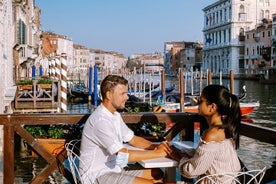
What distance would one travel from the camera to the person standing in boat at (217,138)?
2473 millimetres

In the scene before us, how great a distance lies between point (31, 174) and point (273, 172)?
201 inches

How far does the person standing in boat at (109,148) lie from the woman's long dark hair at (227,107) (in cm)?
42

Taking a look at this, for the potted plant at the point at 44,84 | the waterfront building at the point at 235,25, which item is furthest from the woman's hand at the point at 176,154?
the waterfront building at the point at 235,25

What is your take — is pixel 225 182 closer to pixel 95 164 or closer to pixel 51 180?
pixel 95 164

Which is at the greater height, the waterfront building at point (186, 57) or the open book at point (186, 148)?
the waterfront building at point (186, 57)

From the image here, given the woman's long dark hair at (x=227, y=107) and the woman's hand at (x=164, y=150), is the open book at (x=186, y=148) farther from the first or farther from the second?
the woman's long dark hair at (x=227, y=107)

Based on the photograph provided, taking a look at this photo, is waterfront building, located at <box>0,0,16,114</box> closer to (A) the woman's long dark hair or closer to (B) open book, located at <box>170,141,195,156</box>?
(B) open book, located at <box>170,141,195,156</box>

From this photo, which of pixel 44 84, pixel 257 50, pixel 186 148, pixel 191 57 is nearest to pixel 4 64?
pixel 44 84

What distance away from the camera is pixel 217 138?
8.16 ft

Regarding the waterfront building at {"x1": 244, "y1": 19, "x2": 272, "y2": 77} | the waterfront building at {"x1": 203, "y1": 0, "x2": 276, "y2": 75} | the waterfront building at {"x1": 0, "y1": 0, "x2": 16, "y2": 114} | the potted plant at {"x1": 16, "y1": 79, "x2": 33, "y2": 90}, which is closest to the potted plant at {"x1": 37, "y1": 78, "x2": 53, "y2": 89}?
the potted plant at {"x1": 16, "y1": 79, "x2": 33, "y2": 90}

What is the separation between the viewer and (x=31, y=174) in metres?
7.16

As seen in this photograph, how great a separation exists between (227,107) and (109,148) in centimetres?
67

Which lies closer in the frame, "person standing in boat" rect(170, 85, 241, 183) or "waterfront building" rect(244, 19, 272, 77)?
"person standing in boat" rect(170, 85, 241, 183)

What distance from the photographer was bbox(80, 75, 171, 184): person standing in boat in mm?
2584
